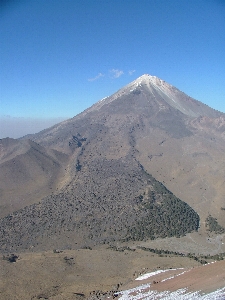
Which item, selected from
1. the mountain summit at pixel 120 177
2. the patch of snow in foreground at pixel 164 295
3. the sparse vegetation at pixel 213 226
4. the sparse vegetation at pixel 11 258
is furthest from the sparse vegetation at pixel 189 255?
the sparse vegetation at pixel 11 258

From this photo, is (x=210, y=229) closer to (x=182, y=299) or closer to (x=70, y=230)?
(x=70, y=230)

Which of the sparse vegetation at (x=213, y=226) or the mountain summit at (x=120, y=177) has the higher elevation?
the mountain summit at (x=120, y=177)

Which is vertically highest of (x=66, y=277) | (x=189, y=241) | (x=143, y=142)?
(x=143, y=142)

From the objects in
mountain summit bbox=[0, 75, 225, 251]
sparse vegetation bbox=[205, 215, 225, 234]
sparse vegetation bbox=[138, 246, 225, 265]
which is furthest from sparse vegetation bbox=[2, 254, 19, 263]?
sparse vegetation bbox=[205, 215, 225, 234]

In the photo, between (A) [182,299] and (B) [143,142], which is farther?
(B) [143,142]

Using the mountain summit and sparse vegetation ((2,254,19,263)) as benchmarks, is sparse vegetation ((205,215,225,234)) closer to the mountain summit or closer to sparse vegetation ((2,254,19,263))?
the mountain summit

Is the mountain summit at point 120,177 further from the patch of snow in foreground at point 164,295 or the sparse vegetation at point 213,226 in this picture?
the patch of snow in foreground at point 164,295

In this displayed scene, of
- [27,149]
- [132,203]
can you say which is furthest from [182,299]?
[27,149]
